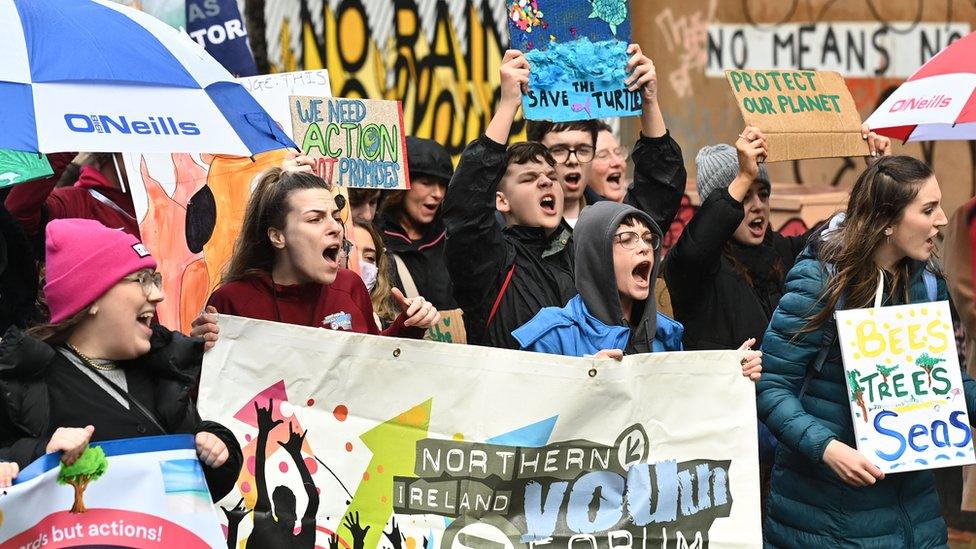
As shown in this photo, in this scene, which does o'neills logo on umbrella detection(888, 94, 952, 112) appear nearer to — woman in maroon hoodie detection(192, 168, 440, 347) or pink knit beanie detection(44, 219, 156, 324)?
woman in maroon hoodie detection(192, 168, 440, 347)

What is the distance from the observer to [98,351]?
163 inches

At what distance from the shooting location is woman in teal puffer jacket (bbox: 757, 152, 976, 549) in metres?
4.94

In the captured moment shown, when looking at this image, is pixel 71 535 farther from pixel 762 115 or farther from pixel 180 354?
pixel 762 115

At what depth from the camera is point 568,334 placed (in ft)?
16.3

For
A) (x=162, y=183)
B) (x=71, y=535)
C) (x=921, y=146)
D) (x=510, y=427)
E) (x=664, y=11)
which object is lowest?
(x=71, y=535)

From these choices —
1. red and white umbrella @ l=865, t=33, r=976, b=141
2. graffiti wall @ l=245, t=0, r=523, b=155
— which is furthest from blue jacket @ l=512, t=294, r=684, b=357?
graffiti wall @ l=245, t=0, r=523, b=155

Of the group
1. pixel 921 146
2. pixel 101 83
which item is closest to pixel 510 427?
pixel 101 83

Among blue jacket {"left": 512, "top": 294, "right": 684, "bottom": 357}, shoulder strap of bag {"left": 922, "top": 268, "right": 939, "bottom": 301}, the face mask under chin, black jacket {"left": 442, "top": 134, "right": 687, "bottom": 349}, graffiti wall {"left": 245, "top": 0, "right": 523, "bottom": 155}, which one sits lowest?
blue jacket {"left": 512, "top": 294, "right": 684, "bottom": 357}

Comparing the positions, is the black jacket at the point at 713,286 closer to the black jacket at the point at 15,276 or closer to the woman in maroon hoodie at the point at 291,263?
the woman in maroon hoodie at the point at 291,263

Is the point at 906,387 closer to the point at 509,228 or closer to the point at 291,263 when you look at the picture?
the point at 509,228

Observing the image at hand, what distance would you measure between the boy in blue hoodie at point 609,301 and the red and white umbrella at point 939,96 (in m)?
1.17

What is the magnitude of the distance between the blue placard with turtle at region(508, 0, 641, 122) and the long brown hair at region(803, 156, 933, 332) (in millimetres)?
1028

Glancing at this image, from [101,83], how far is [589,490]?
189 centimetres

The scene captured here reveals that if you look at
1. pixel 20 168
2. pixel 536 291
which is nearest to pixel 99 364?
pixel 20 168
